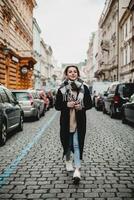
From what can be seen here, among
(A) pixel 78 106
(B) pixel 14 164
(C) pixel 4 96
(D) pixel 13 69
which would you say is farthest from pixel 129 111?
(D) pixel 13 69

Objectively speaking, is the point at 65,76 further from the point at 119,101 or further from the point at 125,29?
the point at 125,29

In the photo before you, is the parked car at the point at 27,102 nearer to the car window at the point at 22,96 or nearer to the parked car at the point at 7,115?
the car window at the point at 22,96

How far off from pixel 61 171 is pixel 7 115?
4519 mm

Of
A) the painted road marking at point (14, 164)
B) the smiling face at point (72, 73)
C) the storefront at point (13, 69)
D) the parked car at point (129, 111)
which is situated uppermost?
the storefront at point (13, 69)

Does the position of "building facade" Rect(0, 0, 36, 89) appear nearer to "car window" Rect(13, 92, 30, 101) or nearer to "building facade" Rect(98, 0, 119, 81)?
"car window" Rect(13, 92, 30, 101)

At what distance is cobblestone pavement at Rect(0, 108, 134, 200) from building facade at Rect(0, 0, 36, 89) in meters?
17.1

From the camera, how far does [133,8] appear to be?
3659 cm

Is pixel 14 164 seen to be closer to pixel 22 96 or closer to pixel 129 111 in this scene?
pixel 129 111

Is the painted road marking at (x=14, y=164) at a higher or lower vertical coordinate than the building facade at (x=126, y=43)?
lower

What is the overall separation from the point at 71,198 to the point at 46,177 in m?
1.30

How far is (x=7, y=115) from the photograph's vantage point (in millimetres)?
10859

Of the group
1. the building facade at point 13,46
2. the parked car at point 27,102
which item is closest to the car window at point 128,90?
the parked car at point 27,102

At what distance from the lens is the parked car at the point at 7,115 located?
10.2 meters

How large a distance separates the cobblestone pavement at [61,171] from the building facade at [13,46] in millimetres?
17068
